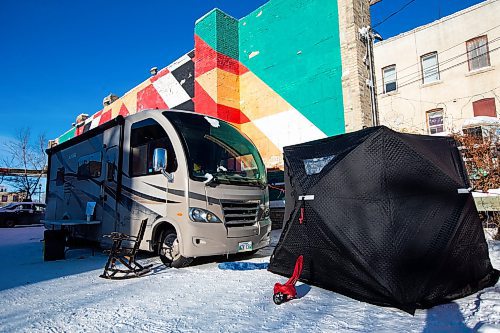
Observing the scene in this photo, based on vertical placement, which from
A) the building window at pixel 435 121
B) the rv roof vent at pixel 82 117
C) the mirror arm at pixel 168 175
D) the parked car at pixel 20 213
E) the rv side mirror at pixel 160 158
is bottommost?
the parked car at pixel 20 213

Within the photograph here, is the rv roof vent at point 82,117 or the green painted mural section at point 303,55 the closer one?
the green painted mural section at point 303,55

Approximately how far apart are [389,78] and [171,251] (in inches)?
648

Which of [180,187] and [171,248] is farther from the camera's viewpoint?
[171,248]

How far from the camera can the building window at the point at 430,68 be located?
635 inches

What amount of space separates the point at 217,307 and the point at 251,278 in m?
1.23

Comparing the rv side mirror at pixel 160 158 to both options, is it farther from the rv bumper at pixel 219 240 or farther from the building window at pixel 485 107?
the building window at pixel 485 107

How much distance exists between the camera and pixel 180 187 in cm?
536

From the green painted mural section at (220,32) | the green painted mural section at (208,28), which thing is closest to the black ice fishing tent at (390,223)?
the green painted mural section at (220,32)

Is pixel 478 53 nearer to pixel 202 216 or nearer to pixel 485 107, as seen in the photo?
pixel 485 107

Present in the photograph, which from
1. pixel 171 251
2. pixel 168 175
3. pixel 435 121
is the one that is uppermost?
pixel 435 121

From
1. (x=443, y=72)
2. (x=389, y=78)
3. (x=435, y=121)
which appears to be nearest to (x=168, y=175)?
(x=435, y=121)

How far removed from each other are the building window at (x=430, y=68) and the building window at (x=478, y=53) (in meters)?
1.40

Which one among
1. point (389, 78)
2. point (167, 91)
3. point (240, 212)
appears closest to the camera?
point (240, 212)

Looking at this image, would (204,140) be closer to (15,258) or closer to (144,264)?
(144,264)
